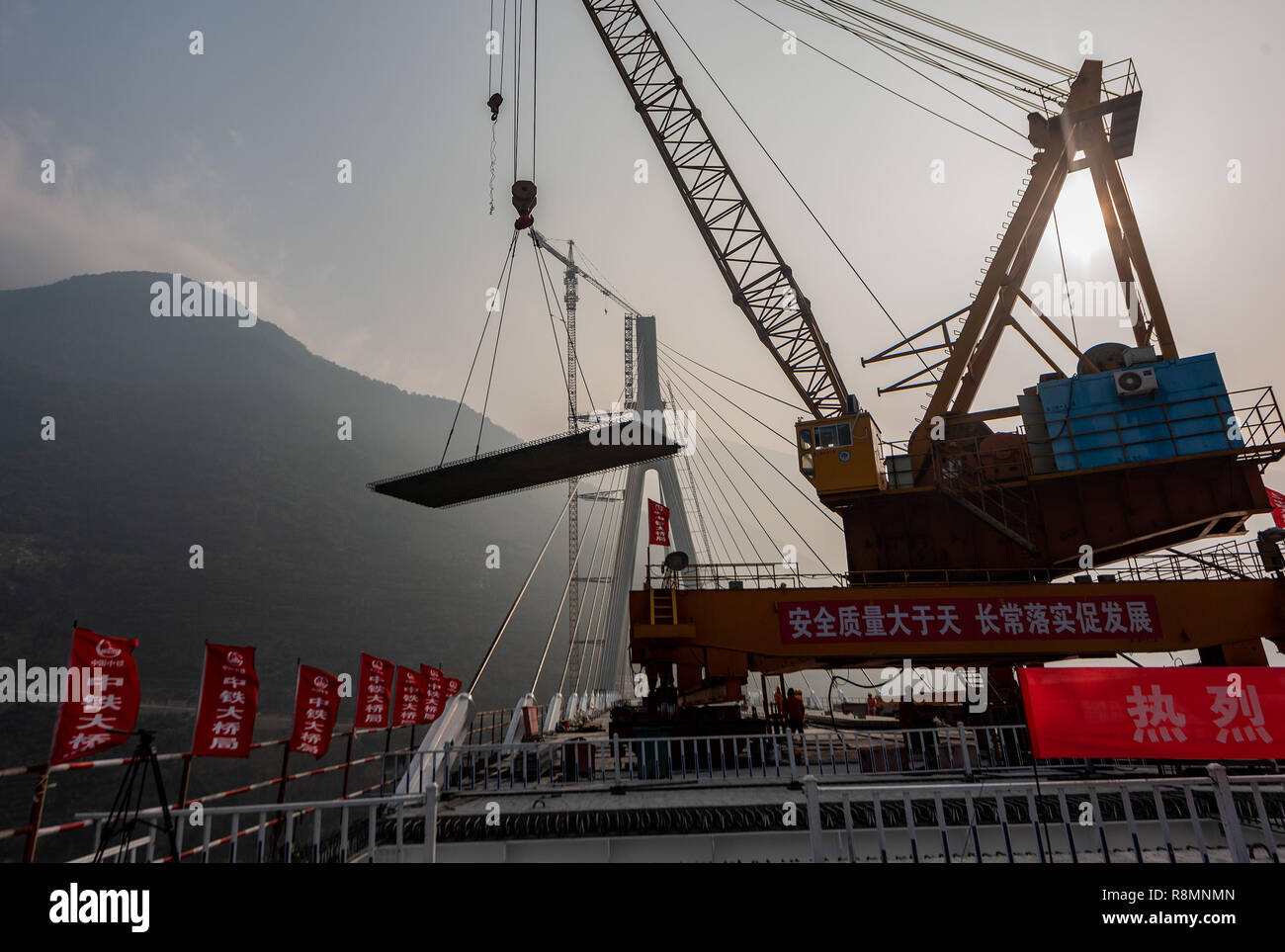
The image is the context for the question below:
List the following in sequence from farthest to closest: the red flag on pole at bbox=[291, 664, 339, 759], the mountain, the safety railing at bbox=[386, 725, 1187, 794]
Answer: the mountain → the safety railing at bbox=[386, 725, 1187, 794] → the red flag on pole at bbox=[291, 664, 339, 759]

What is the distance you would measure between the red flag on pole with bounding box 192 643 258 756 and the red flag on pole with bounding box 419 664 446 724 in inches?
344

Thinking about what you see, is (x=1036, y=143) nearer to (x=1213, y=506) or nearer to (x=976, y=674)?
(x=1213, y=506)

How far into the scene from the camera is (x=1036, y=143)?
2358 cm

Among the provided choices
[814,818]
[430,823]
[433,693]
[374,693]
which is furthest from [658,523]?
[814,818]

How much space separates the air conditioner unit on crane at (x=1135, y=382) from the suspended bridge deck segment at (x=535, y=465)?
1379 centimetres

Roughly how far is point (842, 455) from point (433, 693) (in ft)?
48.8

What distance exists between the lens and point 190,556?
137625mm

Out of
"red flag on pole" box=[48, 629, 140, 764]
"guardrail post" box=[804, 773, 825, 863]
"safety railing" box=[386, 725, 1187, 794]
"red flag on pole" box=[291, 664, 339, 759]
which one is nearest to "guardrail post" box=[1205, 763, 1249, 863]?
"guardrail post" box=[804, 773, 825, 863]

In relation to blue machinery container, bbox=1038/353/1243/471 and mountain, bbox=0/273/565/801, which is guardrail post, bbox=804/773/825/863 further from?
mountain, bbox=0/273/565/801

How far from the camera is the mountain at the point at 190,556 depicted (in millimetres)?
119688

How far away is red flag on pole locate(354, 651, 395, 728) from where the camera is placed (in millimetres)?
15422

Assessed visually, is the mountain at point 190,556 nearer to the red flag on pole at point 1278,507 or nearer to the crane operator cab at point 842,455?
the crane operator cab at point 842,455
